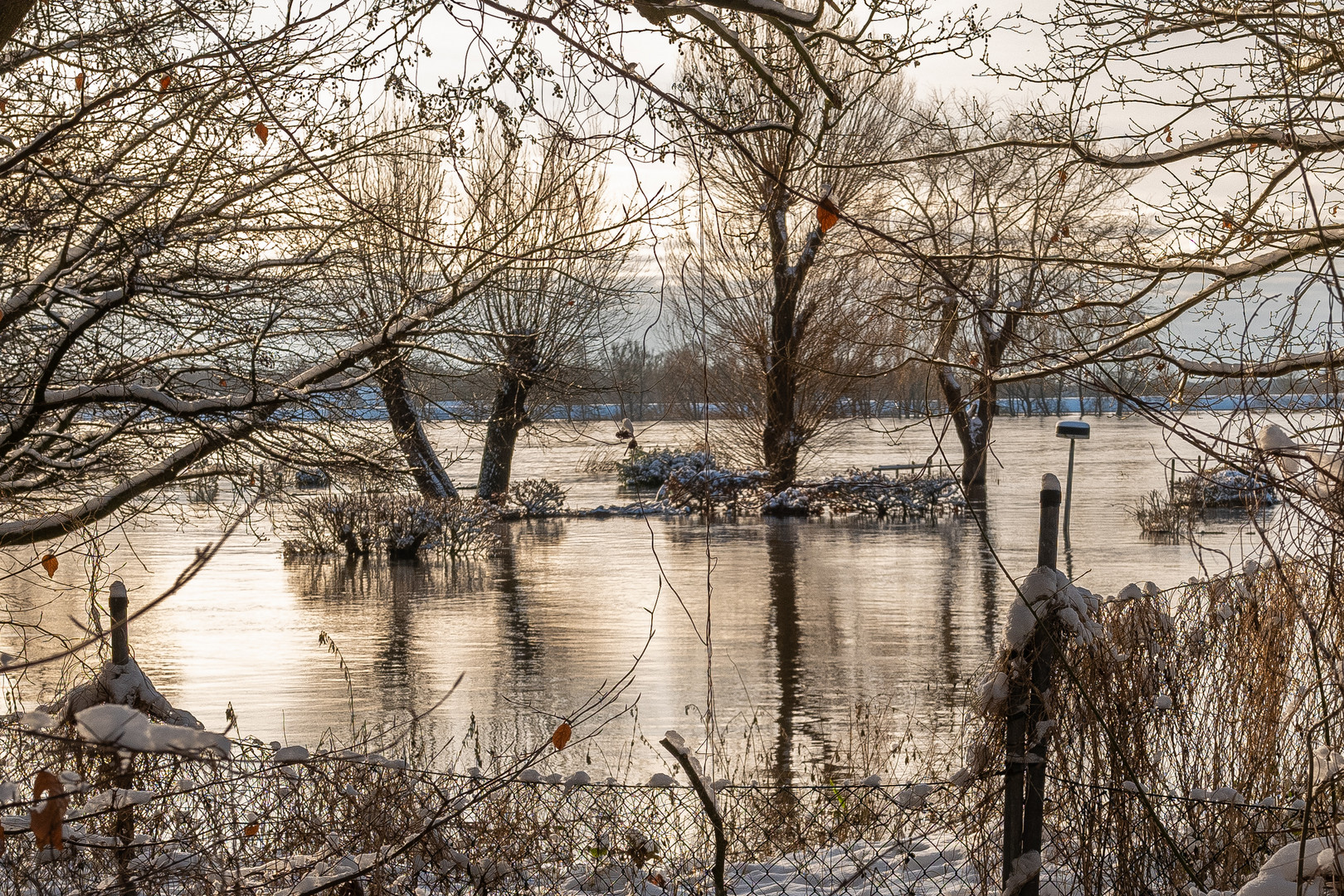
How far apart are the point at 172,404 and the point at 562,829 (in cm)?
318

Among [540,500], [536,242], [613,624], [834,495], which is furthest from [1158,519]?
[536,242]

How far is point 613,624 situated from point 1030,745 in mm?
10820

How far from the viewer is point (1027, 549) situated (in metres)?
19.9

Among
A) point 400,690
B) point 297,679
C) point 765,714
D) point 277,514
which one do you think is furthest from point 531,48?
point 277,514

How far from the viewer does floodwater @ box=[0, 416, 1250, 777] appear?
962 centimetres

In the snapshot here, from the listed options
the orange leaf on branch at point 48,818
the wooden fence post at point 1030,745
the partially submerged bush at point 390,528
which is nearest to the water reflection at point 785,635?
the wooden fence post at point 1030,745

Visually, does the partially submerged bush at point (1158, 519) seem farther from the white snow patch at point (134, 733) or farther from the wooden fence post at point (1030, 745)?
the white snow patch at point (134, 733)

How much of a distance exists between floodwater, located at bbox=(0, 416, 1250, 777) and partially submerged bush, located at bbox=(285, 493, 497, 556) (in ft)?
2.18

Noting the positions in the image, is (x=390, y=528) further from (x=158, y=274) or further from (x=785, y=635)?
(x=158, y=274)

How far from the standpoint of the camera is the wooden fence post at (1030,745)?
3.77 m

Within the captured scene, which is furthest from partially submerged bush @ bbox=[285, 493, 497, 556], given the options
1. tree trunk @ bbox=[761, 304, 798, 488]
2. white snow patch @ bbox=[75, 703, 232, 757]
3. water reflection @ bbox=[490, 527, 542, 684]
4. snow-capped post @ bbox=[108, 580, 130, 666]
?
white snow patch @ bbox=[75, 703, 232, 757]

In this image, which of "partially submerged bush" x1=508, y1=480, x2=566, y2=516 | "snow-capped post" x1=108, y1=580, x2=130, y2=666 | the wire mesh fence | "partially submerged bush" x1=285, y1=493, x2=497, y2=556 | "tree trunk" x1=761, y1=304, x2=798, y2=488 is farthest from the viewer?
"partially submerged bush" x1=508, y1=480, x2=566, y2=516

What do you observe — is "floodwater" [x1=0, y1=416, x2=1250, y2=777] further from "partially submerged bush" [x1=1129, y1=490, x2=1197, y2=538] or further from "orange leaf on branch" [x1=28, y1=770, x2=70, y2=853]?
"orange leaf on branch" [x1=28, y1=770, x2=70, y2=853]

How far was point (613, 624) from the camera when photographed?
1439 centimetres
